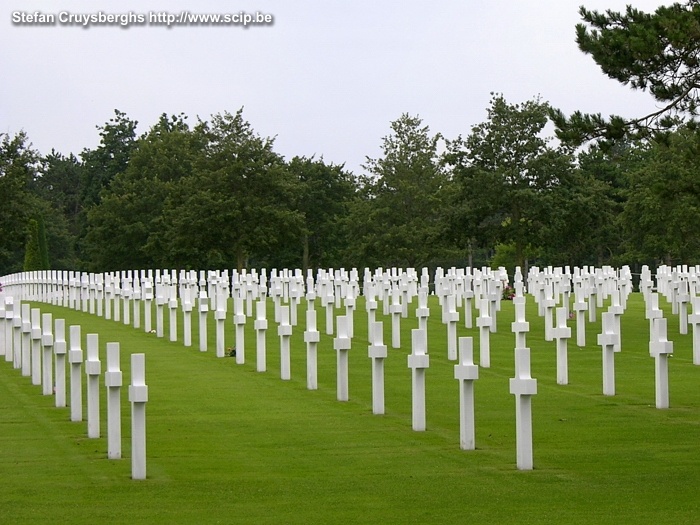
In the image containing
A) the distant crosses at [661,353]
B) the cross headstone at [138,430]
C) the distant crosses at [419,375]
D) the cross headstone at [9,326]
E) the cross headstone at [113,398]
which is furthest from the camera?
the cross headstone at [9,326]

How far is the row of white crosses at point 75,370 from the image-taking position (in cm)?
974

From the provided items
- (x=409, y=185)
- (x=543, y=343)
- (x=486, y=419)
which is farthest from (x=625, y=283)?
(x=409, y=185)

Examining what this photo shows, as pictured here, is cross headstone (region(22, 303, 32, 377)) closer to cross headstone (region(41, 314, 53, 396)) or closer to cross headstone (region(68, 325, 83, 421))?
cross headstone (region(41, 314, 53, 396))

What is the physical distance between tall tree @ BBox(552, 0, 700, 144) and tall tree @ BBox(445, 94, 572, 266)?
135 ft

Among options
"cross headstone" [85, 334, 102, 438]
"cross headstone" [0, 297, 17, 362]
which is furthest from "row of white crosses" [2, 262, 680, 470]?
"cross headstone" [0, 297, 17, 362]

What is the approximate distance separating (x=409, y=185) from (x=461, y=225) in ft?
26.0

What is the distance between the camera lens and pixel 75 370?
496 inches

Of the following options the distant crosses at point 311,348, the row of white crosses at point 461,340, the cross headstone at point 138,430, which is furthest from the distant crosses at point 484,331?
the cross headstone at point 138,430

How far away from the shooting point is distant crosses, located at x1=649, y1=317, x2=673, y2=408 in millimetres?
13508

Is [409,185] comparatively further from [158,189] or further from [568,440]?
[568,440]

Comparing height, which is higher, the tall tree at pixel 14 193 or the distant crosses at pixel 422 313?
the tall tree at pixel 14 193

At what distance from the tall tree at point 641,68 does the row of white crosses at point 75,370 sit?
667 centimetres

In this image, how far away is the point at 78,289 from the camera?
35.6 meters

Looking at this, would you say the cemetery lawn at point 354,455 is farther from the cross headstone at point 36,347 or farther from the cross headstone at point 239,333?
the cross headstone at point 239,333
